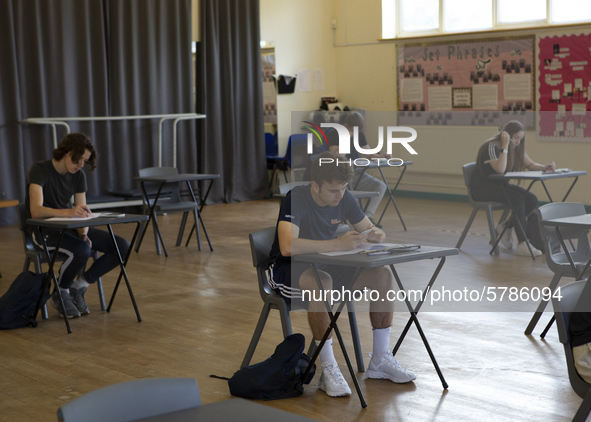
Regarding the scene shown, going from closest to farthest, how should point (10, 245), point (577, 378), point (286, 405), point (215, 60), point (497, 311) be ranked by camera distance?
point (577, 378) < point (286, 405) < point (497, 311) < point (10, 245) < point (215, 60)

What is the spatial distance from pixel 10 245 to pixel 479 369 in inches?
188

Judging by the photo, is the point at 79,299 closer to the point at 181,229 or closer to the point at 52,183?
the point at 52,183

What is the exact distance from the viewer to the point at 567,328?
2205 millimetres

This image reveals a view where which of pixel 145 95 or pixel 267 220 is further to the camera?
pixel 145 95

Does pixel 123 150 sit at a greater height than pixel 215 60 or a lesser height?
lesser

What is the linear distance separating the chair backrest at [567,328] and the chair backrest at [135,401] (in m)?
1.26

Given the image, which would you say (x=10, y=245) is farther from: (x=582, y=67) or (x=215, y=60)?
(x=582, y=67)

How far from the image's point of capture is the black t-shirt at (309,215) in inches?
124

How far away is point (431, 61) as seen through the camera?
9.34 metres

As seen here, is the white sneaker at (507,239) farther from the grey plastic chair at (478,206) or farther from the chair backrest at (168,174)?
the chair backrest at (168,174)

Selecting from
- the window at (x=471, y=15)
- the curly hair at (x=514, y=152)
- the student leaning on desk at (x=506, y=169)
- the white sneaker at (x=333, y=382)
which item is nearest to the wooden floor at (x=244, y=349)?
the white sneaker at (x=333, y=382)

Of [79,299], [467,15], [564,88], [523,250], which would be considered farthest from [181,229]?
[467,15]

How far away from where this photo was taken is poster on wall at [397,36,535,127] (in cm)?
848

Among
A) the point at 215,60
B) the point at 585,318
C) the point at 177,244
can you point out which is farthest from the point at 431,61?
the point at 585,318
